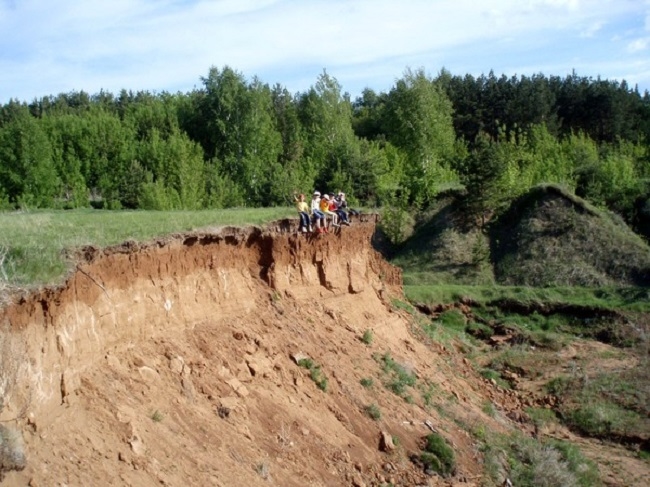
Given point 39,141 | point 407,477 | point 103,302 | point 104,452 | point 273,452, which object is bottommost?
point 407,477

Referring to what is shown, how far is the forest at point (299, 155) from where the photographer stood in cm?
4900

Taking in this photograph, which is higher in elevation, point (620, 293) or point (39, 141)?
point (39, 141)

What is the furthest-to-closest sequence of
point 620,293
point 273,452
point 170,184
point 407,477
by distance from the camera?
1. point 170,184
2. point 620,293
3. point 407,477
4. point 273,452

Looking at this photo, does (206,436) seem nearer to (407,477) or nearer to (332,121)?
(407,477)

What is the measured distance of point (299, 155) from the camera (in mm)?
64000

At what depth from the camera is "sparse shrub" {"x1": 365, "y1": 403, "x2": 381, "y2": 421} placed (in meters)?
20.2

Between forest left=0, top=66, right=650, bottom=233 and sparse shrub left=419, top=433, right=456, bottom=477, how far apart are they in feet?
81.3

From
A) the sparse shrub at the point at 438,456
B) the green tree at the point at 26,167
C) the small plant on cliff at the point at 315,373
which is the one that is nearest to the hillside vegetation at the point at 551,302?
the sparse shrub at the point at 438,456

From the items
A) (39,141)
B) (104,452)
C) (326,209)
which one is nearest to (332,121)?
(39,141)

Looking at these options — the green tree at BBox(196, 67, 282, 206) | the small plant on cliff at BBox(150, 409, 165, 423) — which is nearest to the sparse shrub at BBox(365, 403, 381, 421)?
the small plant on cliff at BBox(150, 409, 165, 423)

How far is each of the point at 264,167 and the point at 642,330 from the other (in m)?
31.1

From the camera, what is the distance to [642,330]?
3503 cm

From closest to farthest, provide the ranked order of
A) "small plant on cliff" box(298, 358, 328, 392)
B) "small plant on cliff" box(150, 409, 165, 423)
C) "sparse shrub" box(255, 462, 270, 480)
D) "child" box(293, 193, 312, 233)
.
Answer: "small plant on cliff" box(150, 409, 165, 423)
"sparse shrub" box(255, 462, 270, 480)
"small plant on cliff" box(298, 358, 328, 392)
"child" box(293, 193, 312, 233)

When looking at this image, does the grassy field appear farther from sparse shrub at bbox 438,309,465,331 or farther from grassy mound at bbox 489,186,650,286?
grassy mound at bbox 489,186,650,286
